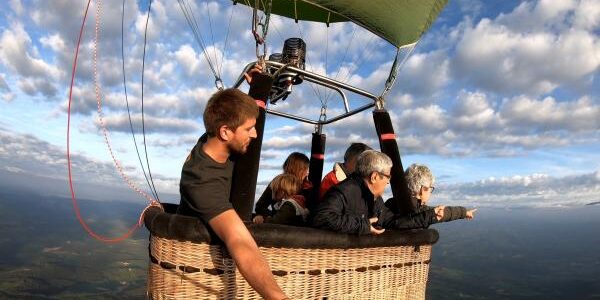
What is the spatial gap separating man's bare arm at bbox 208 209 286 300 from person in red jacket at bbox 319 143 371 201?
6.30ft

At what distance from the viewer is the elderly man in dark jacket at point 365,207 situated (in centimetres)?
234

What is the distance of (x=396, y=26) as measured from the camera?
4.53 meters

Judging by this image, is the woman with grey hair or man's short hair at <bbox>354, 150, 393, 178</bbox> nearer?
man's short hair at <bbox>354, 150, 393, 178</bbox>

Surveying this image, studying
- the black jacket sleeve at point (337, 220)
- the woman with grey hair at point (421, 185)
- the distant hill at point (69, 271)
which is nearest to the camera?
the black jacket sleeve at point (337, 220)

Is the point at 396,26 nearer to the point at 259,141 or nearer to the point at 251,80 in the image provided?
the point at 251,80

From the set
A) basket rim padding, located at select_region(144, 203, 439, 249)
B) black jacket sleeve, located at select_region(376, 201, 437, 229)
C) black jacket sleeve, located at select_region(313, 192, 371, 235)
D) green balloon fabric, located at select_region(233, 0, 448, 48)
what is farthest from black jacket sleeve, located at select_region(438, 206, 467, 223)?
green balloon fabric, located at select_region(233, 0, 448, 48)

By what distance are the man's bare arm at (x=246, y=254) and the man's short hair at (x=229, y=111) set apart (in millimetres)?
431

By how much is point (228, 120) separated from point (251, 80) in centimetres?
69

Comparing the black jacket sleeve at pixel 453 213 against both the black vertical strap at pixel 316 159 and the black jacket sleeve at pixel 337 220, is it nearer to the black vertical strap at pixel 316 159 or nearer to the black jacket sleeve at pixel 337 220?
the black jacket sleeve at pixel 337 220

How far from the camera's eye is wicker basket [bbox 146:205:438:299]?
6.29 feet

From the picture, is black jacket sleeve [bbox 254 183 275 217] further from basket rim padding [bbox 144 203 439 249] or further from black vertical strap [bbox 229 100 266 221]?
black vertical strap [bbox 229 100 266 221]

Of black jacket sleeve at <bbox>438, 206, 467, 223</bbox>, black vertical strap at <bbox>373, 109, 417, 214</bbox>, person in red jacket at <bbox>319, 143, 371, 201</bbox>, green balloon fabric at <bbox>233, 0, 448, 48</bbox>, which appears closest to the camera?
black vertical strap at <bbox>373, 109, 417, 214</bbox>

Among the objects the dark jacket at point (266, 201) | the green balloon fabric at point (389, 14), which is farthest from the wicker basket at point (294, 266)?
the green balloon fabric at point (389, 14)

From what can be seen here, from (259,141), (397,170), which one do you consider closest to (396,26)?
(397,170)
